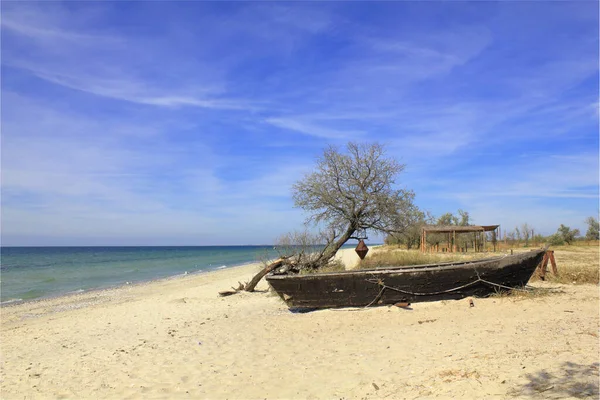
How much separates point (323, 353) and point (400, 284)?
380 cm

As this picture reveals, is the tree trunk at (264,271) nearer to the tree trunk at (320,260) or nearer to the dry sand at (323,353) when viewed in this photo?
the tree trunk at (320,260)

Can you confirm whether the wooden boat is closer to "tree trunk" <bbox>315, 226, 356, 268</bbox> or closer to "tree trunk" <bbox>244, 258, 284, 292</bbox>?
"tree trunk" <bbox>244, 258, 284, 292</bbox>

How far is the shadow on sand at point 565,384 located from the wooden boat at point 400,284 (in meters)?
5.33

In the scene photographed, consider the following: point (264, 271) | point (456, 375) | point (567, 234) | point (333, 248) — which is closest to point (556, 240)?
point (567, 234)

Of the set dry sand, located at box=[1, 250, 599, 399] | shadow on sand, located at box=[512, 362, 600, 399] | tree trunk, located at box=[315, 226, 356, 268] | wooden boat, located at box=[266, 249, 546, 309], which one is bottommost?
dry sand, located at box=[1, 250, 599, 399]

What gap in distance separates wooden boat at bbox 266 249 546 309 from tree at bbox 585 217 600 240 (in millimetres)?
33610

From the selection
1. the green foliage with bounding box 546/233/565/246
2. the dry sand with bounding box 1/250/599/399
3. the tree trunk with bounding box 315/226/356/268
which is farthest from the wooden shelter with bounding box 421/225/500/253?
the dry sand with bounding box 1/250/599/399

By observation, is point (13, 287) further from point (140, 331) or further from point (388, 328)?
point (388, 328)

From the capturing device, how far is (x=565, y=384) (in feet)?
13.8

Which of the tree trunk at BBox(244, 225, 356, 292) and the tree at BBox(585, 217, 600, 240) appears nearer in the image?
the tree trunk at BBox(244, 225, 356, 292)

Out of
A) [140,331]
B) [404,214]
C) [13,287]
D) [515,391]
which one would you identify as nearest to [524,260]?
[404,214]

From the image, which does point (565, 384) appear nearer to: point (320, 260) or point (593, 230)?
point (320, 260)

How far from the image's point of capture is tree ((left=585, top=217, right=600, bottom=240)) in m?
36.4

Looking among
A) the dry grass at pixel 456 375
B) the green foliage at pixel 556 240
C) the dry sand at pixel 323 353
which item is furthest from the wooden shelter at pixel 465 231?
the dry grass at pixel 456 375
